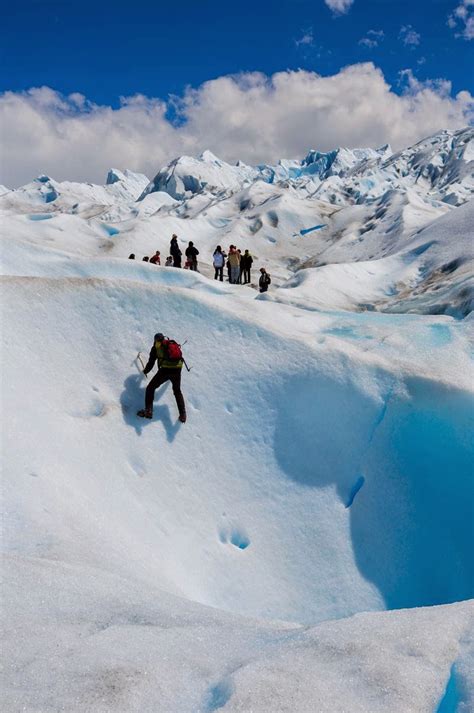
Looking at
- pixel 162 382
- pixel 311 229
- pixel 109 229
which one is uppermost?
pixel 311 229

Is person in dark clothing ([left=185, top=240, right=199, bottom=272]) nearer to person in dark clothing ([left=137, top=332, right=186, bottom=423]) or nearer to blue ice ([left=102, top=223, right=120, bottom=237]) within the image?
person in dark clothing ([left=137, top=332, right=186, bottom=423])

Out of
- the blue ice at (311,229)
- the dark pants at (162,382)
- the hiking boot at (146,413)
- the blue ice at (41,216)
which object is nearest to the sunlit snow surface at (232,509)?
the hiking boot at (146,413)

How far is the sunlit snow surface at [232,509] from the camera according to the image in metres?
2.93

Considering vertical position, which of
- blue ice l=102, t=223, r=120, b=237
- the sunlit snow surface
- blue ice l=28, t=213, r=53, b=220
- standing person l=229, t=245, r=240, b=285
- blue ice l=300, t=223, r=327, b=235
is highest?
blue ice l=300, t=223, r=327, b=235

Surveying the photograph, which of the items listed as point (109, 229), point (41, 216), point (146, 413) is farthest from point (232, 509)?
point (109, 229)

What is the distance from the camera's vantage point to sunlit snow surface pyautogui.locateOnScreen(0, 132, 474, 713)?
293 cm

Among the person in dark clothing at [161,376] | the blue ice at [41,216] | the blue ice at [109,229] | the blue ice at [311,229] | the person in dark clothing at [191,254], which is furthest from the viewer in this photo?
the blue ice at [311,229]

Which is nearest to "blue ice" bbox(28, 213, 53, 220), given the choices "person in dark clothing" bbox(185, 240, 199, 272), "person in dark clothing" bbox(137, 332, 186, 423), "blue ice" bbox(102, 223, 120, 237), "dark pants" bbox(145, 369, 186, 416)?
"blue ice" bbox(102, 223, 120, 237)

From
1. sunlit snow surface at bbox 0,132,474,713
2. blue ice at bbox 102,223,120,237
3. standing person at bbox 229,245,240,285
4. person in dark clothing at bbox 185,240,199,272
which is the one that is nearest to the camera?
sunlit snow surface at bbox 0,132,474,713

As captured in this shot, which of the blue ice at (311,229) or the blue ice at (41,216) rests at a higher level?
the blue ice at (311,229)

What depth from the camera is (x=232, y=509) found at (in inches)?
280

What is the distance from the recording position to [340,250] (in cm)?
3225

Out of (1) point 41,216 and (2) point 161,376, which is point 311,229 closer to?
(1) point 41,216

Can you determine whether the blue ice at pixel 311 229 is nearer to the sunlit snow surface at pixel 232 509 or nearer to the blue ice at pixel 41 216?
the blue ice at pixel 41 216
